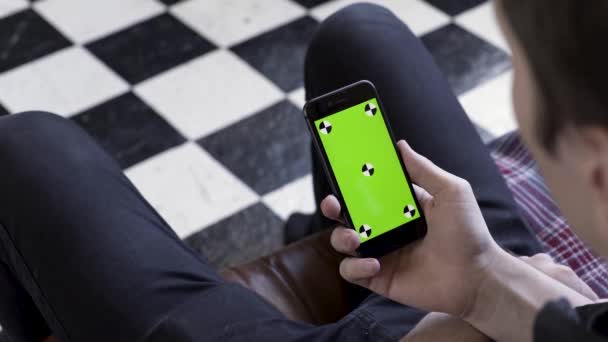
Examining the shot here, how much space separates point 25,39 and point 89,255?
1.40m

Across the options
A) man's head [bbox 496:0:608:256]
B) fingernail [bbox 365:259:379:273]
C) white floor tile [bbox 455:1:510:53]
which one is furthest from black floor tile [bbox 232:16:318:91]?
man's head [bbox 496:0:608:256]

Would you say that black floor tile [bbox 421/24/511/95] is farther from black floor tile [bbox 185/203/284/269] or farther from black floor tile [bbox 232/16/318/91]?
black floor tile [bbox 185/203/284/269]

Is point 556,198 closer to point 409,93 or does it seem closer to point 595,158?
point 595,158

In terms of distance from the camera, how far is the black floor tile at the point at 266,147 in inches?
73.9

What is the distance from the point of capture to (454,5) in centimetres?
238

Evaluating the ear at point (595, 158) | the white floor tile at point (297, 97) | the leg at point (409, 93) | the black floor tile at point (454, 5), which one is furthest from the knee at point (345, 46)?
the black floor tile at point (454, 5)

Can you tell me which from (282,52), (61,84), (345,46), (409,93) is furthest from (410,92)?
(61,84)

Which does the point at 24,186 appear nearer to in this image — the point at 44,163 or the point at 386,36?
the point at 44,163

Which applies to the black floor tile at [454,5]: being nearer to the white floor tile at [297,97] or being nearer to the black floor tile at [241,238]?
the white floor tile at [297,97]

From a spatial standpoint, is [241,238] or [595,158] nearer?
[595,158]

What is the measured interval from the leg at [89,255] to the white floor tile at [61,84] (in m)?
0.93

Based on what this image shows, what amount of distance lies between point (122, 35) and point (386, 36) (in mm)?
1183

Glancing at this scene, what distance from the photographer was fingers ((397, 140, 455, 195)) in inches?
39.9

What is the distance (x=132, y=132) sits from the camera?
1975 mm
